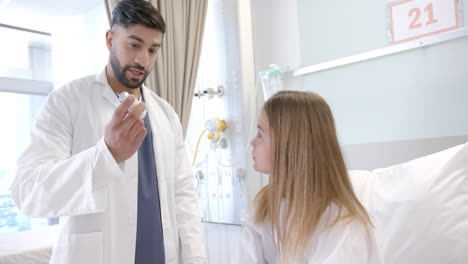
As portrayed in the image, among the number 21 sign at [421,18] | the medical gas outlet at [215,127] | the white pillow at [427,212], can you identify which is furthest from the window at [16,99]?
the white pillow at [427,212]

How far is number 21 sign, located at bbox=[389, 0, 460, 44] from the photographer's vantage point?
4.49 ft

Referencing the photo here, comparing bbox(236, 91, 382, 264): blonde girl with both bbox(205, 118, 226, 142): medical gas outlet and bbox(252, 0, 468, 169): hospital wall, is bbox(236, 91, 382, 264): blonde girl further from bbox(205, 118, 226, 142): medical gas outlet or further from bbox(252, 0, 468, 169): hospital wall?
bbox(205, 118, 226, 142): medical gas outlet

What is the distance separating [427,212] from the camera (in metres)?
1.15

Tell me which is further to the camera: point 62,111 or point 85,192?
point 62,111

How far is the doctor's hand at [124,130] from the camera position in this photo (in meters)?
1.00

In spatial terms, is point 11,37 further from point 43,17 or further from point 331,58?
point 331,58

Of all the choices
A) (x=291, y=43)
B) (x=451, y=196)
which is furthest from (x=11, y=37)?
(x=451, y=196)

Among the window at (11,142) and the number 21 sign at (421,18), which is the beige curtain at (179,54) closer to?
the number 21 sign at (421,18)

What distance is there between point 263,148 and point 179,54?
3.53ft

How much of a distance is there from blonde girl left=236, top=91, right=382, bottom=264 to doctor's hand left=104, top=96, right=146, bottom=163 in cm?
34

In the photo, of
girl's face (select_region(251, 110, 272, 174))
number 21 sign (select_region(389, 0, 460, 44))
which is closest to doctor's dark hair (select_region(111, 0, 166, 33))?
girl's face (select_region(251, 110, 272, 174))

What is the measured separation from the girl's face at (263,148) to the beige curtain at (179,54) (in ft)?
3.07

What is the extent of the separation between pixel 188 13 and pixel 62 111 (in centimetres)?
103

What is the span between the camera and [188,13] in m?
2.07
